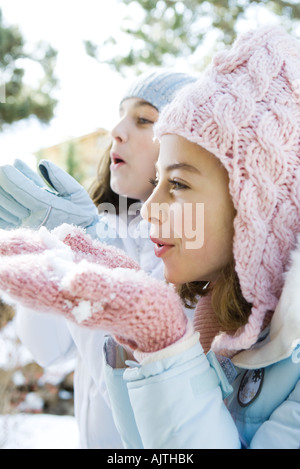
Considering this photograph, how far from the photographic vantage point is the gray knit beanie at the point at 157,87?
4.36 feet

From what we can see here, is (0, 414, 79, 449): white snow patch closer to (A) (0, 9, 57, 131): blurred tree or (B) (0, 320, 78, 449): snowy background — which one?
(B) (0, 320, 78, 449): snowy background

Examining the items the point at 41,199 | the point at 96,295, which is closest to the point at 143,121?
the point at 41,199

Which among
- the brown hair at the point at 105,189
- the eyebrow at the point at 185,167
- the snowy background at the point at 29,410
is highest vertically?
the eyebrow at the point at 185,167

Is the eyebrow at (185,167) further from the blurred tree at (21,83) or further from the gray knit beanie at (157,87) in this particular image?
→ the blurred tree at (21,83)

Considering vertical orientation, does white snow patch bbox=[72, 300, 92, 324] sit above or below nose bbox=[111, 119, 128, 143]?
above

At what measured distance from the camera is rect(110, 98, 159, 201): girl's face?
4.24 ft

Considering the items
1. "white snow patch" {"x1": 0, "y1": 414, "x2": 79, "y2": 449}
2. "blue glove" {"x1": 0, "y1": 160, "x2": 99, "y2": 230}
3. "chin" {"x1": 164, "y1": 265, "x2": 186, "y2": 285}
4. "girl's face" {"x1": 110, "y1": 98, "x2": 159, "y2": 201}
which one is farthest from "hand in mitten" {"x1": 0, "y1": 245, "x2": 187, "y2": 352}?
"white snow patch" {"x1": 0, "y1": 414, "x2": 79, "y2": 449}

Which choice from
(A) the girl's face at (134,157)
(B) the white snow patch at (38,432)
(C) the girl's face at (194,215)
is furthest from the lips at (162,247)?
(B) the white snow patch at (38,432)

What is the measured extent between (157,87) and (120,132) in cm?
19

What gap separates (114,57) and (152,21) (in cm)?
43

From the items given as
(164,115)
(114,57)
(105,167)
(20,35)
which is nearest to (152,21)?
(114,57)

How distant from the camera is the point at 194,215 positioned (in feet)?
2.51
